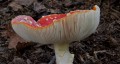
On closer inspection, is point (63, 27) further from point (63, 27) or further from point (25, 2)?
point (25, 2)

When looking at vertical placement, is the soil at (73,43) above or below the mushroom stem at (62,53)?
below

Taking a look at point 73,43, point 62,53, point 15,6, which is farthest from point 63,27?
point 15,6

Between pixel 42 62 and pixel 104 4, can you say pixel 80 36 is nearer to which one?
pixel 42 62

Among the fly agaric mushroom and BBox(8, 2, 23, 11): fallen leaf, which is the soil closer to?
BBox(8, 2, 23, 11): fallen leaf

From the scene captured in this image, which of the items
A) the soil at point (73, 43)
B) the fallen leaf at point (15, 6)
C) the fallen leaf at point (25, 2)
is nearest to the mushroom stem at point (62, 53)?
the soil at point (73, 43)

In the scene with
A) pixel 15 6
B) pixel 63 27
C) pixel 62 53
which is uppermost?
pixel 63 27

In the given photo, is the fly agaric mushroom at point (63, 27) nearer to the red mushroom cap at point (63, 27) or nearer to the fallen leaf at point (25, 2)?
the red mushroom cap at point (63, 27)

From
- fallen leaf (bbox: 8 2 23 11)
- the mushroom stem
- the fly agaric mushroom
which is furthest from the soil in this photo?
A: the fly agaric mushroom

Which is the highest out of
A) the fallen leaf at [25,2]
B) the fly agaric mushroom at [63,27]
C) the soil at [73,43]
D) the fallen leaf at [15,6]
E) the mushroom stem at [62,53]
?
the fly agaric mushroom at [63,27]

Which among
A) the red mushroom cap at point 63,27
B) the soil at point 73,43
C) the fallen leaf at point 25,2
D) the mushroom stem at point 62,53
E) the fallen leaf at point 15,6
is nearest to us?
the red mushroom cap at point 63,27
